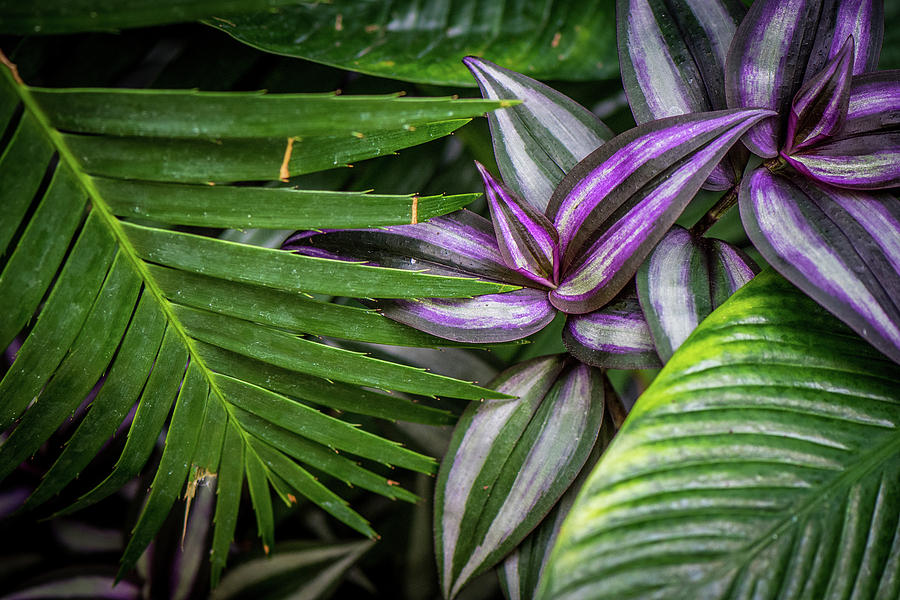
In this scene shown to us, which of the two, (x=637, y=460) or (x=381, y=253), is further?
(x=381, y=253)

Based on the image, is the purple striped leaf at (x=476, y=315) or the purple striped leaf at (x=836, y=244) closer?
the purple striped leaf at (x=836, y=244)

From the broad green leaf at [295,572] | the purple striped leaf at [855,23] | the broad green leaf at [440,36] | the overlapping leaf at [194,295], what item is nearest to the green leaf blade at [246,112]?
the overlapping leaf at [194,295]

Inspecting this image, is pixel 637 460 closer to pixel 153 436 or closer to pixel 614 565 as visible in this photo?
pixel 614 565

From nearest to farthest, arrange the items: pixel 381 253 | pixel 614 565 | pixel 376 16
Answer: pixel 614 565
pixel 381 253
pixel 376 16

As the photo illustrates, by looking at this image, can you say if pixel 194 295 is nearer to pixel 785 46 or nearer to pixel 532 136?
pixel 532 136

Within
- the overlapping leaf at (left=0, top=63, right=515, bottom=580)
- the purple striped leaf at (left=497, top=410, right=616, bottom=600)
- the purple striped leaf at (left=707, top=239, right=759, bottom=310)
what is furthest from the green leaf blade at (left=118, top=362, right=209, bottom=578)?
the purple striped leaf at (left=707, top=239, right=759, bottom=310)

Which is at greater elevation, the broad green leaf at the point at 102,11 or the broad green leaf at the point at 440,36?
the broad green leaf at the point at 440,36

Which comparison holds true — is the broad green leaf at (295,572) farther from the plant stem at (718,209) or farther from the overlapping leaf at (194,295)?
the plant stem at (718,209)

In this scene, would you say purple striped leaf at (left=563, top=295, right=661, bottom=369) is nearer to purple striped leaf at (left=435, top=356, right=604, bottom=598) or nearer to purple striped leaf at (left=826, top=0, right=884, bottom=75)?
purple striped leaf at (left=435, top=356, right=604, bottom=598)

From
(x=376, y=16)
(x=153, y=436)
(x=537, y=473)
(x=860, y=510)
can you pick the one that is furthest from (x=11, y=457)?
(x=860, y=510)
